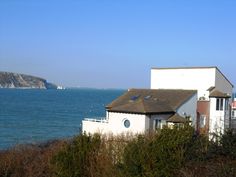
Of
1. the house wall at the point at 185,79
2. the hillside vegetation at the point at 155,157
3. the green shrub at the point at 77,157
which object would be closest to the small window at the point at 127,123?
the house wall at the point at 185,79

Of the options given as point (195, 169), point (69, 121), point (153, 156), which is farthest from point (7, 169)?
point (69, 121)

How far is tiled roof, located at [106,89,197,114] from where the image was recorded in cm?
3650

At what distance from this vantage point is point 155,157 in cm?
1911

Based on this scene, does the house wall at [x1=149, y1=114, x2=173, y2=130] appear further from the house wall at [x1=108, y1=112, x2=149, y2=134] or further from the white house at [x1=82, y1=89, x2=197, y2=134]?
the house wall at [x1=108, y1=112, x2=149, y2=134]

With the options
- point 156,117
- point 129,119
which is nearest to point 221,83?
point 156,117

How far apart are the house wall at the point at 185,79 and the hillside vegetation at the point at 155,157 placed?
77.9 ft

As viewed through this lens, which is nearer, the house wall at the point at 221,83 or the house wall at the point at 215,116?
the house wall at the point at 215,116

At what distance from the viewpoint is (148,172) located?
18.8m

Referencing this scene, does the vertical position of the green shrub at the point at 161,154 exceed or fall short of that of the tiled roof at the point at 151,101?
it falls short

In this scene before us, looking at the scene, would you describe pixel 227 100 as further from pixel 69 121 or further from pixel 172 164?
pixel 69 121

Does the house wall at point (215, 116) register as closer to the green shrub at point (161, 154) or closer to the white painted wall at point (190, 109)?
the white painted wall at point (190, 109)

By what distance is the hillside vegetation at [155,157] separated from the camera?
A: 60.3 ft

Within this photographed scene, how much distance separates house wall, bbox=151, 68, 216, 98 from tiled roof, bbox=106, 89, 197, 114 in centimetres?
454

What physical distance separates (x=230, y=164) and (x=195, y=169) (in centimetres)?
159
